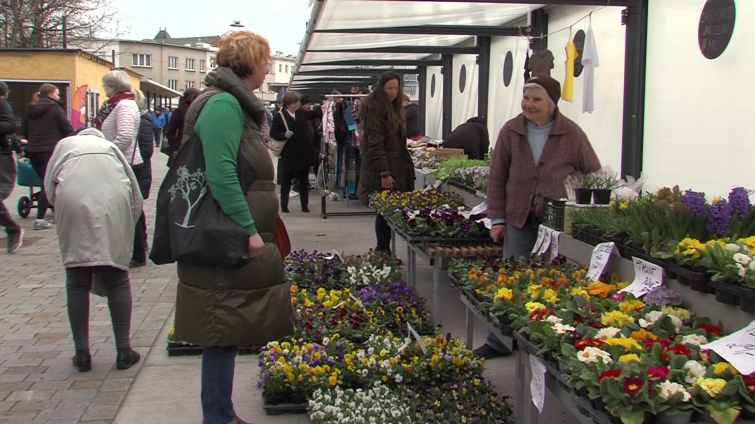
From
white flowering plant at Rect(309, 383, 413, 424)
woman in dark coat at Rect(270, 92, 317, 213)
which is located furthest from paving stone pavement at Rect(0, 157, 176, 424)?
woman in dark coat at Rect(270, 92, 317, 213)

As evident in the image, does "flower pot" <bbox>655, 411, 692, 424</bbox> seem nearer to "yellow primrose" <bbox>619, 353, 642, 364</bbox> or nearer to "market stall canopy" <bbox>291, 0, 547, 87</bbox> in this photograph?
"yellow primrose" <bbox>619, 353, 642, 364</bbox>

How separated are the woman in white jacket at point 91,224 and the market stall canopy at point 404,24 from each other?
3.59m

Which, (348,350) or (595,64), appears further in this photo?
(595,64)

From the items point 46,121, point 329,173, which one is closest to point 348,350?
point 46,121

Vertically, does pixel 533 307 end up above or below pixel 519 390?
above

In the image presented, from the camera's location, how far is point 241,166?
121 inches

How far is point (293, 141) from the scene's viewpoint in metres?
11.4

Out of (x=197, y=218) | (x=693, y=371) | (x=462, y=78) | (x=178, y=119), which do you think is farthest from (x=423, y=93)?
(x=693, y=371)

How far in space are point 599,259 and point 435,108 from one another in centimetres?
1214

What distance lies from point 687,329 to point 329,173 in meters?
10.4

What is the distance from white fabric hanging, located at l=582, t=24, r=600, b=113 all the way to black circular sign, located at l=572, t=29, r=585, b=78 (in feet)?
0.88

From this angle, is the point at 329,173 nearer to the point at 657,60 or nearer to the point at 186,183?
the point at 657,60

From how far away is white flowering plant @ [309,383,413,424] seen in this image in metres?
3.45

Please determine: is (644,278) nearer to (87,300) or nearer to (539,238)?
(539,238)
